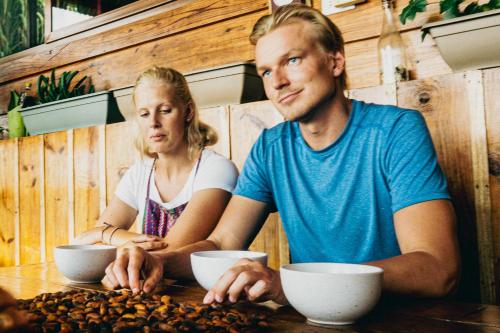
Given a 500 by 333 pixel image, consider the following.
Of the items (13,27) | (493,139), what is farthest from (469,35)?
(13,27)

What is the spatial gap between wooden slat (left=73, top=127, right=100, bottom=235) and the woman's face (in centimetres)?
80

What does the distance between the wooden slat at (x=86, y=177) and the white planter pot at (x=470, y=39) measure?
71.1 inches

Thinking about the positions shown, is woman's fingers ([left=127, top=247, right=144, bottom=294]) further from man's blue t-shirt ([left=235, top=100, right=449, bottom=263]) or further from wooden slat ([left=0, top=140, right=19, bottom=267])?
wooden slat ([left=0, top=140, right=19, bottom=267])

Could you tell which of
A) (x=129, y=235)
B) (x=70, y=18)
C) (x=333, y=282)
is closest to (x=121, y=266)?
(x=333, y=282)

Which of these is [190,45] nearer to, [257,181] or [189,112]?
[189,112]

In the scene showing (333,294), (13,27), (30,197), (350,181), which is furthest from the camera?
(13,27)

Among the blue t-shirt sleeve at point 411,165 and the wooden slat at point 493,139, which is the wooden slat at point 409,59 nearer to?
the wooden slat at point 493,139

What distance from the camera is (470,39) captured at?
147 cm

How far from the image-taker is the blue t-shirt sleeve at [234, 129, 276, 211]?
4.90 ft

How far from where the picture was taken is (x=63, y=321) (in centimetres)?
71

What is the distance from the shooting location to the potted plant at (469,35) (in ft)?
4.68

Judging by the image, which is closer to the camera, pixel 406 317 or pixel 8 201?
pixel 406 317

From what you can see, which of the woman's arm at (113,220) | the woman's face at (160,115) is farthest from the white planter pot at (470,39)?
the woman's arm at (113,220)

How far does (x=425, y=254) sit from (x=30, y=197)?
2.70 meters
